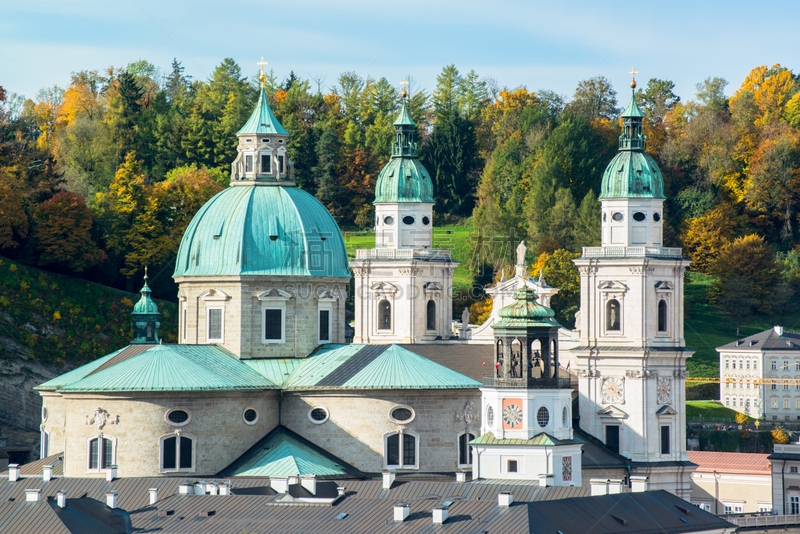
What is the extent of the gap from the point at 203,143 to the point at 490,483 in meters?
75.0

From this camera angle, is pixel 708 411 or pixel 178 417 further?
pixel 708 411

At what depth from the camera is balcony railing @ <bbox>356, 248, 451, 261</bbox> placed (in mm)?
92188

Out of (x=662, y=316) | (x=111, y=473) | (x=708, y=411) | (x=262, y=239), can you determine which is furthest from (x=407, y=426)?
(x=708, y=411)

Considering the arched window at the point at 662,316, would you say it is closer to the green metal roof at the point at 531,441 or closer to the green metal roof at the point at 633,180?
the green metal roof at the point at 633,180

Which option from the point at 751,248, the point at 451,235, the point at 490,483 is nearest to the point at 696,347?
the point at 751,248

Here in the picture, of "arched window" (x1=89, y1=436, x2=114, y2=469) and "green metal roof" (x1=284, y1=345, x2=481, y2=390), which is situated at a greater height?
"green metal roof" (x1=284, y1=345, x2=481, y2=390)

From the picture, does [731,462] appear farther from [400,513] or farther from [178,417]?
[400,513]

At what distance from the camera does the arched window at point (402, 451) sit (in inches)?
2810

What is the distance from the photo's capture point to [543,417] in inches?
2559

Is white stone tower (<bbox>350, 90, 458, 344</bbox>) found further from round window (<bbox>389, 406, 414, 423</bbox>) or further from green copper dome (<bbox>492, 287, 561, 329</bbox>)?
green copper dome (<bbox>492, 287, 561, 329</bbox>)

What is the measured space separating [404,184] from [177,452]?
95.7 ft

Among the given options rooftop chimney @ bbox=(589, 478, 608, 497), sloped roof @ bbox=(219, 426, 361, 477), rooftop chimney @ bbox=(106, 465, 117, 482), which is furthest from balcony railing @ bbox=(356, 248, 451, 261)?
rooftop chimney @ bbox=(589, 478, 608, 497)

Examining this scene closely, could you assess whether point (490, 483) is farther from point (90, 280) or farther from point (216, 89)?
point (216, 89)

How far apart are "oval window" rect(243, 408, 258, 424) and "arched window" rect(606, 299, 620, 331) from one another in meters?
19.3
